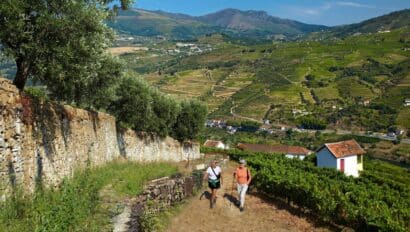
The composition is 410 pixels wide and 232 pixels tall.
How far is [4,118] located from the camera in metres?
14.0

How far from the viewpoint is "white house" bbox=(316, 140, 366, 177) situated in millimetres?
74688

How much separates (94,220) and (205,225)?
5.17 meters

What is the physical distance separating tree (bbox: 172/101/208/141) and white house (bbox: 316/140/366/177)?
90.1 ft

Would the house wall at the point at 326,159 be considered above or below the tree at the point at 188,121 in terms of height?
below

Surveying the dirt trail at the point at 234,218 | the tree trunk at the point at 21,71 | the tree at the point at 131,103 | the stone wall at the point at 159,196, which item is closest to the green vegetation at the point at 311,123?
the tree at the point at 131,103

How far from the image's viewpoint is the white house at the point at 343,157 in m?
74.7

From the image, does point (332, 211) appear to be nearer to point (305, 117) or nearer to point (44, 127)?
point (44, 127)

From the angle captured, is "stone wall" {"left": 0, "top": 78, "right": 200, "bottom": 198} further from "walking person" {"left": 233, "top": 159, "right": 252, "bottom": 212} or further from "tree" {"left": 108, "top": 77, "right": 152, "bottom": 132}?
"tree" {"left": 108, "top": 77, "right": 152, "bottom": 132}

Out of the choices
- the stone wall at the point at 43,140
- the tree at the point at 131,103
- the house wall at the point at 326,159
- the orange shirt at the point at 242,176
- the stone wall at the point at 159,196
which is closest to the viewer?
the stone wall at the point at 43,140

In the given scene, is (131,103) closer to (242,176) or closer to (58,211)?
(242,176)

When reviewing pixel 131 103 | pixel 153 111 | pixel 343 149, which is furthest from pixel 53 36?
pixel 343 149

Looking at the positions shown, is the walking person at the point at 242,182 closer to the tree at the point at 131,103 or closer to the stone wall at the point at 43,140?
the stone wall at the point at 43,140

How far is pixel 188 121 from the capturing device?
2275 inches

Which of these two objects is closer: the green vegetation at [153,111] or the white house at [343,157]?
the green vegetation at [153,111]
